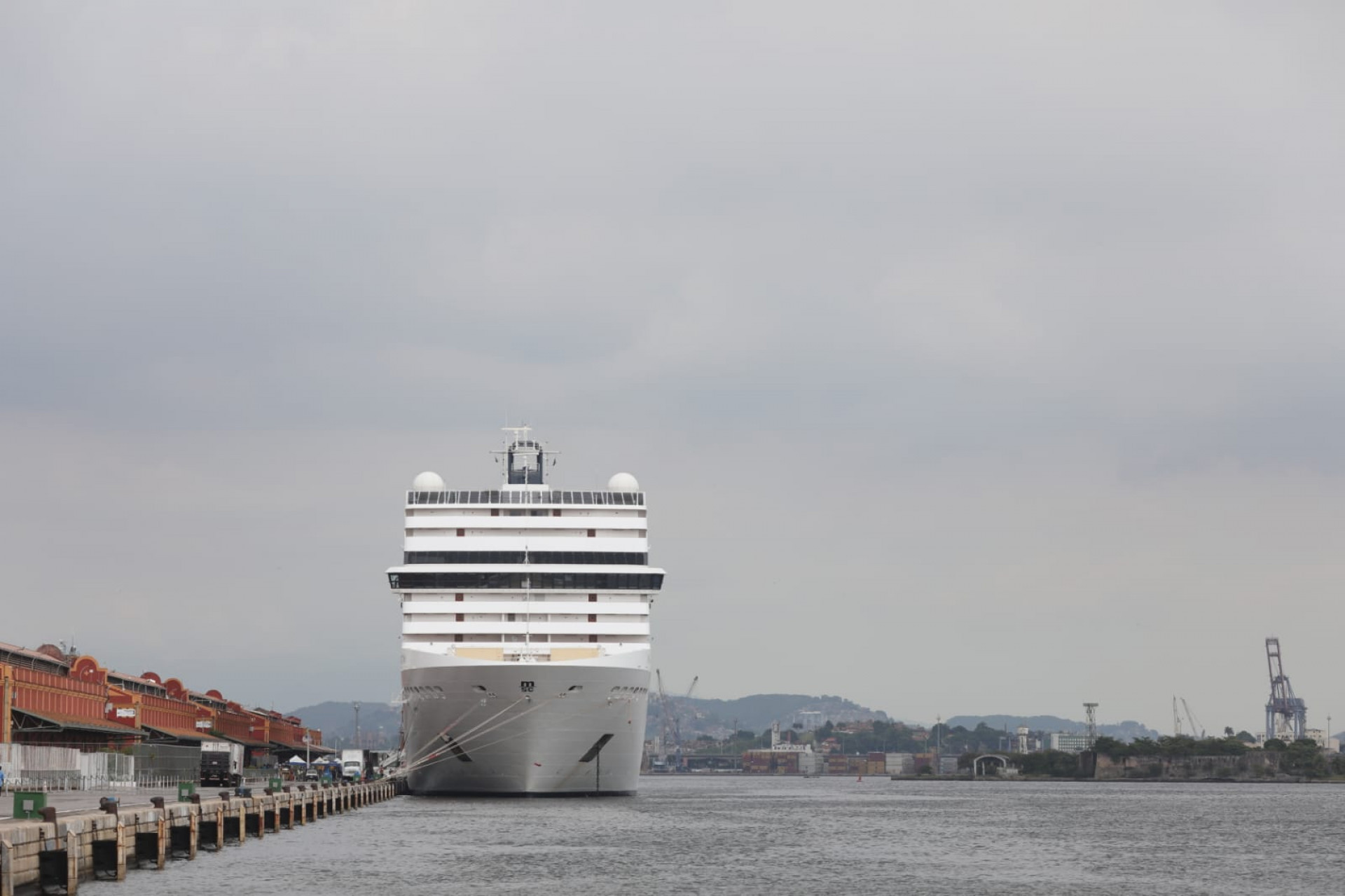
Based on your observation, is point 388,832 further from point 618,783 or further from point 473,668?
point 618,783

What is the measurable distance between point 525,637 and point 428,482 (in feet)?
59.4

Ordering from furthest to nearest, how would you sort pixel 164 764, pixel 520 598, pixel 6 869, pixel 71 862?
pixel 164 764
pixel 520 598
pixel 71 862
pixel 6 869

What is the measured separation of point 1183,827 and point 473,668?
46.0 m

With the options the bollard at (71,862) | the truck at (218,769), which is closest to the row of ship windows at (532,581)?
the truck at (218,769)

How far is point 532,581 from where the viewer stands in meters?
94.6

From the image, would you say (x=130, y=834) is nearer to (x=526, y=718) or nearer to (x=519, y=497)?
(x=526, y=718)

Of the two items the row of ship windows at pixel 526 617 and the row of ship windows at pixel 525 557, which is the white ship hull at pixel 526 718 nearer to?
the row of ship windows at pixel 526 617

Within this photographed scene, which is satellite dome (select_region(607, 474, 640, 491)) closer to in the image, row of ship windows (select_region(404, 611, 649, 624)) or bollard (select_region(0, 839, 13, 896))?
row of ship windows (select_region(404, 611, 649, 624))

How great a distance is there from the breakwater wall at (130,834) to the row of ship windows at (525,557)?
1384 cm

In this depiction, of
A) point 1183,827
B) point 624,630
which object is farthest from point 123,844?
point 1183,827

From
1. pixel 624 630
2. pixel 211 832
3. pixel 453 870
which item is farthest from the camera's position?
pixel 624 630

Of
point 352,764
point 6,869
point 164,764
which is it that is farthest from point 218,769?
point 6,869

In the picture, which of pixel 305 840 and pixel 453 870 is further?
pixel 305 840

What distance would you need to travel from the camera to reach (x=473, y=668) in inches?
3469
